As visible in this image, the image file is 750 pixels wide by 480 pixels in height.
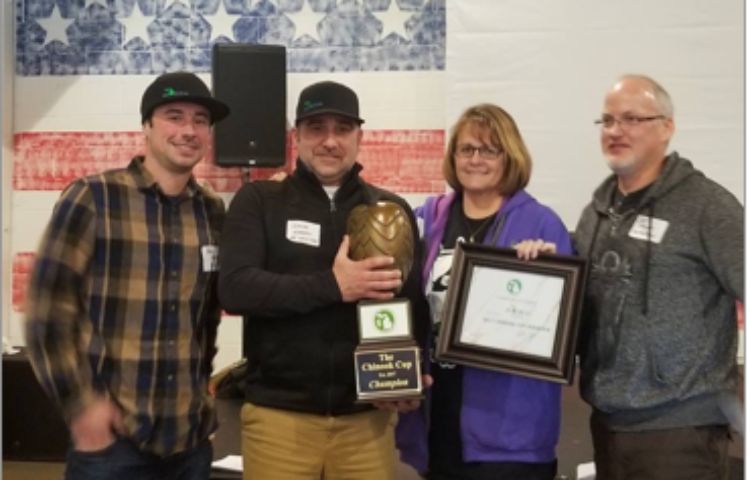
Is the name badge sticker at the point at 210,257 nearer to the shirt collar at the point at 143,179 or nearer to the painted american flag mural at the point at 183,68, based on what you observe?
the shirt collar at the point at 143,179

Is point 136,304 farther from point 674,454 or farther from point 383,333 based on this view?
point 674,454

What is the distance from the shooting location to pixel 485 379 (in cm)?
211

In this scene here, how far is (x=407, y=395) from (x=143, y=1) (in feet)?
12.0

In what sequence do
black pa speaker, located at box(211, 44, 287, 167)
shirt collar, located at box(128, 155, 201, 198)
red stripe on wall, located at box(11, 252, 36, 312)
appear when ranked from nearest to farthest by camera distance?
shirt collar, located at box(128, 155, 201, 198) → black pa speaker, located at box(211, 44, 287, 167) → red stripe on wall, located at box(11, 252, 36, 312)

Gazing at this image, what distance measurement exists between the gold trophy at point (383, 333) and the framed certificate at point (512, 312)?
0.12 meters

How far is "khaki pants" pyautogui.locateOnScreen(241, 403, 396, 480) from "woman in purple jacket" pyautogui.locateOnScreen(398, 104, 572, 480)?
0.43 ft

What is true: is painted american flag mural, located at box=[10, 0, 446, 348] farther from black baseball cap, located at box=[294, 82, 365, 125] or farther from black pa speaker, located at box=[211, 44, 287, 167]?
black baseball cap, located at box=[294, 82, 365, 125]

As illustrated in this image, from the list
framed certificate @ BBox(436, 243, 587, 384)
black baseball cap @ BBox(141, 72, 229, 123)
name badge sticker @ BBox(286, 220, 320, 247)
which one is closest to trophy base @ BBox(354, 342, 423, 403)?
framed certificate @ BBox(436, 243, 587, 384)

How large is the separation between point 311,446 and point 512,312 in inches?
23.8

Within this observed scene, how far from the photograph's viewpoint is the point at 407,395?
1.99m

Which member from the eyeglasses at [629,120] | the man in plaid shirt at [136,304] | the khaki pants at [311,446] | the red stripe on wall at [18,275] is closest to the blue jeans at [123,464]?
the man in plaid shirt at [136,304]

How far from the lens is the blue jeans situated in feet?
6.35

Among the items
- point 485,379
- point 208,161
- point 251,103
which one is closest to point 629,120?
point 485,379

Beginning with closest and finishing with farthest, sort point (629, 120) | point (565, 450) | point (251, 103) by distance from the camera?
1. point (629, 120)
2. point (565, 450)
3. point (251, 103)
